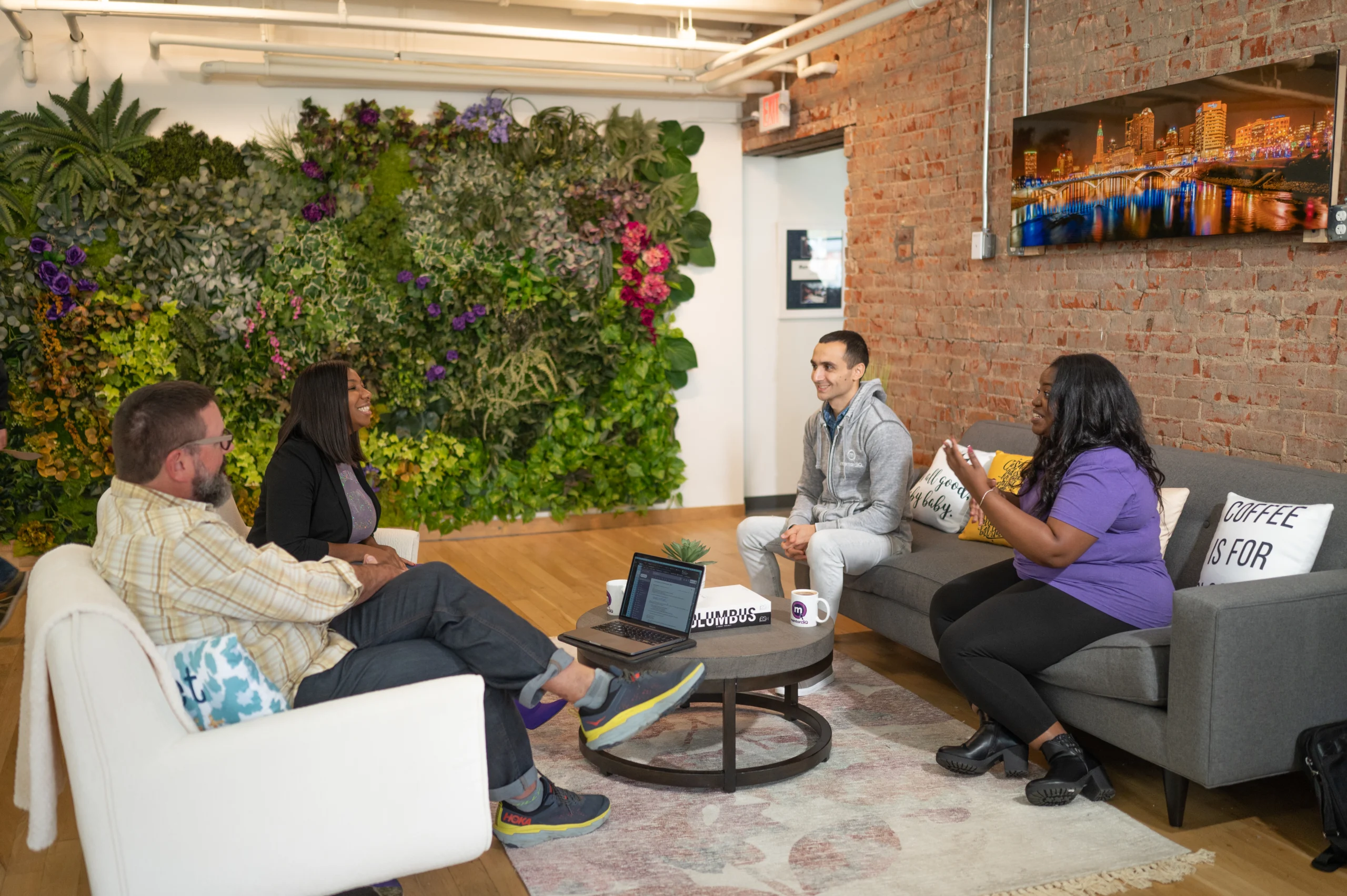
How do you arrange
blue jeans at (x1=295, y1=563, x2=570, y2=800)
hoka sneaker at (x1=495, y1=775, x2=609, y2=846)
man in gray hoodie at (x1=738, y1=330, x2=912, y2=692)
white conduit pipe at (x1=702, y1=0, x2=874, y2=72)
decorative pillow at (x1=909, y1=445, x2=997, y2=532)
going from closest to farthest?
blue jeans at (x1=295, y1=563, x2=570, y2=800) → hoka sneaker at (x1=495, y1=775, x2=609, y2=846) → man in gray hoodie at (x1=738, y1=330, x2=912, y2=692) → decorative pillow at (x1=909, y1=445, x2=997, y2=532) → white conduit pipe at (x1=702, y1=0, x2=874, y2=72)

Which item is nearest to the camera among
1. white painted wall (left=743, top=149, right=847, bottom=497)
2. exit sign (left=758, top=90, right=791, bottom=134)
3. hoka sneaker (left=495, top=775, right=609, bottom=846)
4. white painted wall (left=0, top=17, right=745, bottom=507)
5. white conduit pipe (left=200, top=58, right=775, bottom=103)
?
hoka sneaker (left=495, top=775, right=609, bottom=846)

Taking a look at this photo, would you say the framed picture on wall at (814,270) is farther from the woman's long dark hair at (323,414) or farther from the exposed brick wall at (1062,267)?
the woman's long dark hair at (323,414)

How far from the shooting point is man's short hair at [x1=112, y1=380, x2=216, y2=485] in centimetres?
222

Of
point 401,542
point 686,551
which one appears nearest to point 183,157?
point 401,542

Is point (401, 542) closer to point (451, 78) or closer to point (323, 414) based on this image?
point (323, 414)

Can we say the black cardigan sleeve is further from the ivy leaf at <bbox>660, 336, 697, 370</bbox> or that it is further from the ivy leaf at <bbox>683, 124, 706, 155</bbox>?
the ivy leaf at <bbox>683, 124, 706, 155</bbox>

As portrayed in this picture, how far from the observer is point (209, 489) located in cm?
229

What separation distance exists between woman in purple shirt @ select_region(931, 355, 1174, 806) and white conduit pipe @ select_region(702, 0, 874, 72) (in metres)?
2.56

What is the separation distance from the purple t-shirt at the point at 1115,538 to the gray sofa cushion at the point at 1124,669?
3.2 inches

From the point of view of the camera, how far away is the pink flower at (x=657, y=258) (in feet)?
21.0

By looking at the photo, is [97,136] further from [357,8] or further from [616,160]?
[616,160]

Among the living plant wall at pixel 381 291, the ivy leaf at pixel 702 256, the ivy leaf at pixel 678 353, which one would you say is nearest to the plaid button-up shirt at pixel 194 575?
the living plant wall at pixel 381 291

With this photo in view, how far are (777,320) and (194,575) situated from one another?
5308mm

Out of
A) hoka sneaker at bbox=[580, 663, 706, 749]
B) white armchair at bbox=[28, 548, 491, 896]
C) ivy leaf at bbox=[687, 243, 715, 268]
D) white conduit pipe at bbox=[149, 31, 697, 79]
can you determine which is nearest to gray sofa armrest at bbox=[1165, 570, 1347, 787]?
hoka sneaker at bbox=[580, 663, 706, 749]
